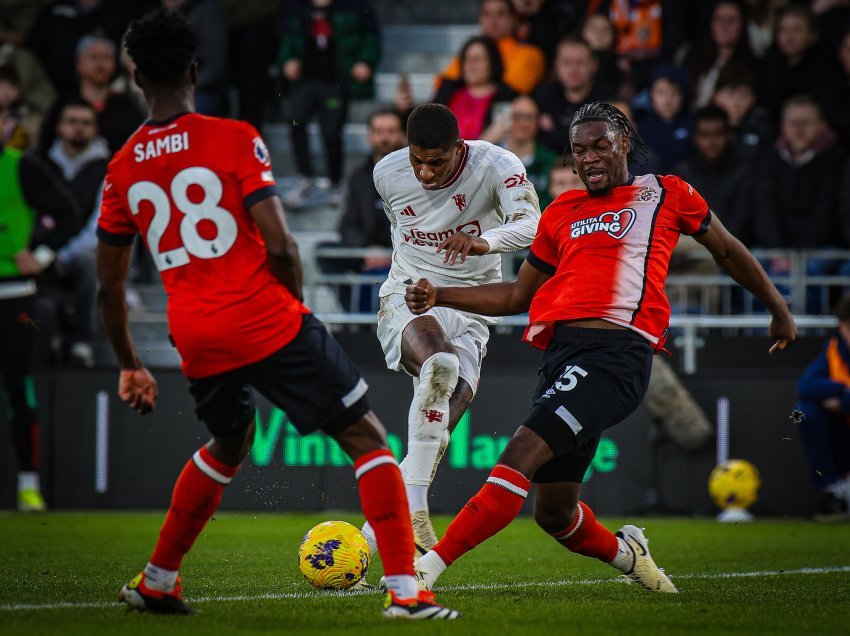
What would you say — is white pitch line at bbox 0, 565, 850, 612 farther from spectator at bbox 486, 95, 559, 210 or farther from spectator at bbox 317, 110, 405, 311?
spectator at bbox 486, 95, 559, 210

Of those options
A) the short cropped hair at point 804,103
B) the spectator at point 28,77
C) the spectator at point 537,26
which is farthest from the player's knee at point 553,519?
the spectator at point 28,77

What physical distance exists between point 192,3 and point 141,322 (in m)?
3.86

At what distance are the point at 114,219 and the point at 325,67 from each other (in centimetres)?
956

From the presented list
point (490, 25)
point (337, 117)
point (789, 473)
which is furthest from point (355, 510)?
point (490, 25)

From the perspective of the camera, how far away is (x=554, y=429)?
5641 millimetres

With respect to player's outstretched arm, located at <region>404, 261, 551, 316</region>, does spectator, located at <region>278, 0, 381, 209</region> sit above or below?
above

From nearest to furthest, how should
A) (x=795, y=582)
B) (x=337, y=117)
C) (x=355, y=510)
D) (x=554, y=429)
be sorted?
(x=554, y=429), (x=795, y=582), (x=355, y=510), (x=337, y=117)

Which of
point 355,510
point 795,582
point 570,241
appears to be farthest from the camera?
point 355,510

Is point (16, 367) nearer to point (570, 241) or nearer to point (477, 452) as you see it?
point (477, 452)

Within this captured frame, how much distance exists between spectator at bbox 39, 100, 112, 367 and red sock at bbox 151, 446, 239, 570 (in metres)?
6.83

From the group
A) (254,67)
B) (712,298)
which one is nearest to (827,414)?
(712,298)

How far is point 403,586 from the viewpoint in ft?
16.4

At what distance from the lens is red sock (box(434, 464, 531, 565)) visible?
18.6ft

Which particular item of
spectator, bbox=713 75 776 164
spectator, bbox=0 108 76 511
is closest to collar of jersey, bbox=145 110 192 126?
spectator, bbox=0 108 76 511
